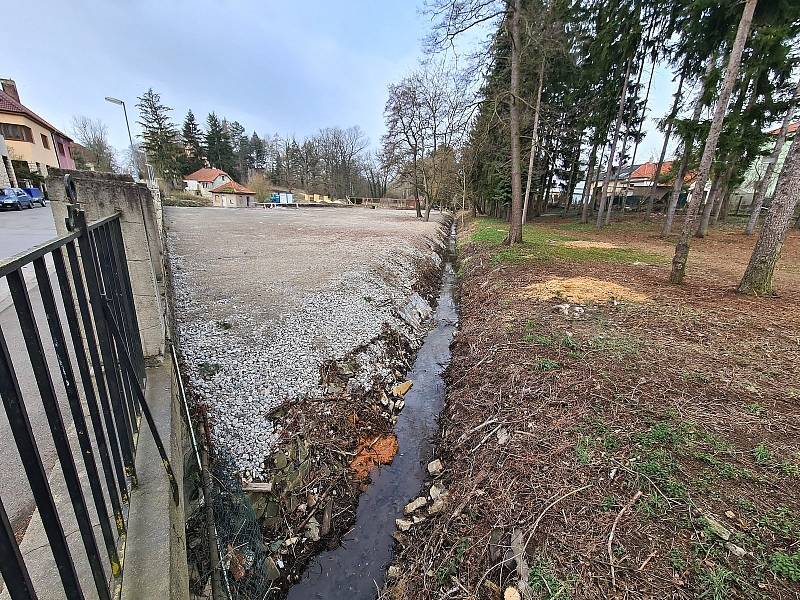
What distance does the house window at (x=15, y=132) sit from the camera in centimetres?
2984

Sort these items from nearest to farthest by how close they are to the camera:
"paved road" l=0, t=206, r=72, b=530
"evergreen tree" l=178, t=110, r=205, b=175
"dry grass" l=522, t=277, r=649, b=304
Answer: "paved road" l=0, t=206, r=72, b=530
"dry grass" l=522, t=277, r=649, b=304
"evergreen tree" l=178, t=110, r=205, b=175

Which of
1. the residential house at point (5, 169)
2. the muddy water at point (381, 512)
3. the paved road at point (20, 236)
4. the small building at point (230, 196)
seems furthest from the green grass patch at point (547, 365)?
the small building at point (230, 196)

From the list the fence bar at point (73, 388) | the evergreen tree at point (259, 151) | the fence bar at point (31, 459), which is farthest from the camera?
the evergreen tree at point (259, 151)

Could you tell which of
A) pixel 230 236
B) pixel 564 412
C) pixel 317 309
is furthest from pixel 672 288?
pixel 230 236

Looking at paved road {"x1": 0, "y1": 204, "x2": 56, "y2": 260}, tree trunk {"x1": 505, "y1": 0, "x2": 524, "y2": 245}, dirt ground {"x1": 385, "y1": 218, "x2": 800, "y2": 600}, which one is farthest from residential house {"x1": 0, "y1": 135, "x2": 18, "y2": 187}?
dirt ground {"x1": 385, "y1": 218, "x2": 800, "y2": 600}

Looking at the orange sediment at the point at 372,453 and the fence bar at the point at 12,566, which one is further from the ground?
the fence bar at the point at 12,566

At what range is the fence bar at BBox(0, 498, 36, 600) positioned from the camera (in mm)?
878

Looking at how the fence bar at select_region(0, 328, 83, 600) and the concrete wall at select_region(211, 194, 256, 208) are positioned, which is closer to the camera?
the fence bar at select_region(0, 328, 83, 600)

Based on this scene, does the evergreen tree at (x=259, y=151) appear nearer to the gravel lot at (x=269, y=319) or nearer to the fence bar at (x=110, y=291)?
the gravel lot at (x=269, y=319)

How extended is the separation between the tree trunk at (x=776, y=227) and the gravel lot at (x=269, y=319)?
6.74 m

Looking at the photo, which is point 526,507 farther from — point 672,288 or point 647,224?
point 647,224

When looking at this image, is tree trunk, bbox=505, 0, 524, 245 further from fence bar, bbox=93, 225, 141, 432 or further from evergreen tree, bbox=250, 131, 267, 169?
evergreen tree, bbox=250, 131, 267, 169

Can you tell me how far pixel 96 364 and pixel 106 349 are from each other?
0.20 metres

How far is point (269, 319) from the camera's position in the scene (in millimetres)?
6492
